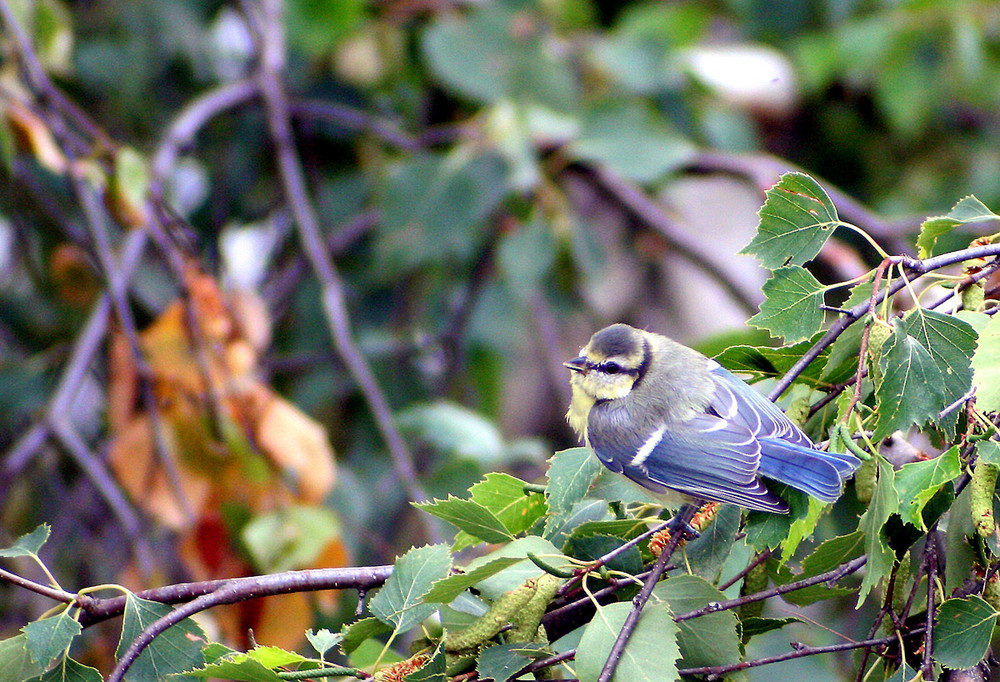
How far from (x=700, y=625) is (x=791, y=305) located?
14.4 inches

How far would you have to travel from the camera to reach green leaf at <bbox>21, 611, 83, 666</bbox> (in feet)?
3.07

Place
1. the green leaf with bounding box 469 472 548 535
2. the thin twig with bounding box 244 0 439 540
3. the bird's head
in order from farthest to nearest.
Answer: the thin twig with bounding box 244 0 439 540, the bird's head, the green leaf with bounding box 469 472 548 535

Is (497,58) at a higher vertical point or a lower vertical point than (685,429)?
higher

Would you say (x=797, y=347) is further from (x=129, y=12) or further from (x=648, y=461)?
(x=129, y=12)

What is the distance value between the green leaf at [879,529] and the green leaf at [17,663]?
33.5 inches

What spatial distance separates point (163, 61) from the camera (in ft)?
10.2

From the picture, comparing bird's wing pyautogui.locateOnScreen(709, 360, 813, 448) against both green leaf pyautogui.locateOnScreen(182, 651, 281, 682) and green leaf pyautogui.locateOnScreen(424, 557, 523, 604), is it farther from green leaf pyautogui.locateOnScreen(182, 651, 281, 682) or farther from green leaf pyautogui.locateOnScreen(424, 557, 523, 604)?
green leaf pyautogui.locateOnScreen(182, 651, 281, 682)

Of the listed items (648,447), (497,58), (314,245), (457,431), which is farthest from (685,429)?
(497,58)

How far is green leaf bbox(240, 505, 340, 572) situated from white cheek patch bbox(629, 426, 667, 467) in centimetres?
76

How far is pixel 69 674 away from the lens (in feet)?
3.24

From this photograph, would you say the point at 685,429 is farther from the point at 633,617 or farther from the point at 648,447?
the point at 633,617

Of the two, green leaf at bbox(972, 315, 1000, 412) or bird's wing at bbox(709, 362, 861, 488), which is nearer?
green leaf at bbox(972, 315, 1000, 412)

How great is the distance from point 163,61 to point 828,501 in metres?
2.78

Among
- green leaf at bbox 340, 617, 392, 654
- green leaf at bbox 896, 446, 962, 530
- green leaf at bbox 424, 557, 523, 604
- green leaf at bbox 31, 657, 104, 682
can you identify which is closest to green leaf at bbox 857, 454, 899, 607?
green leaf at bbox 896, 446, 962, 530
